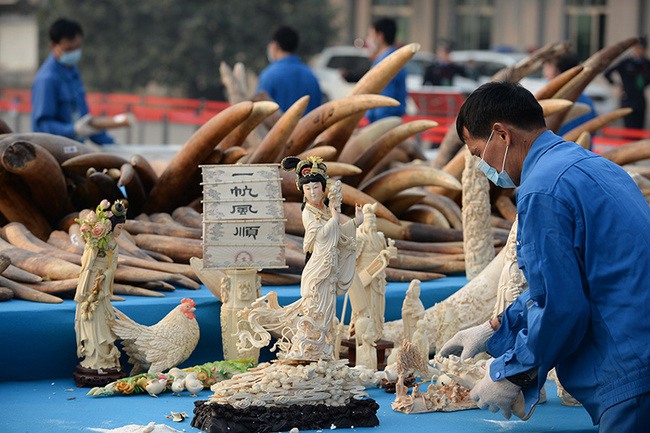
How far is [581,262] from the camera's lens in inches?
139

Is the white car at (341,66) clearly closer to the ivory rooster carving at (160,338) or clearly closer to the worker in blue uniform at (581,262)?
the ivory rooster carving at (160,338)

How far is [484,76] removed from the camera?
20.9 meters

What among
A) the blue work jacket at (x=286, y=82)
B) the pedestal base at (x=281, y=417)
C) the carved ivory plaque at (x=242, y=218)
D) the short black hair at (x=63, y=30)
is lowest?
the pedestal base at (x=281, y=417)

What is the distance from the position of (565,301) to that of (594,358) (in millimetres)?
Answer: 259

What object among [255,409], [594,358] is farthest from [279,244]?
[594,358]

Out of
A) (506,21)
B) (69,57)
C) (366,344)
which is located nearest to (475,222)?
(366,344)

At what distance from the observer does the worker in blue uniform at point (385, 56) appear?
925 cm

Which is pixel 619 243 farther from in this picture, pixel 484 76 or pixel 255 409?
pixel 484 76

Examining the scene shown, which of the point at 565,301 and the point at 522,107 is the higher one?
the point at 522,107

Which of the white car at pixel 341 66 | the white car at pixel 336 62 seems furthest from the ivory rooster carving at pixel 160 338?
the white car at pixel 336 62

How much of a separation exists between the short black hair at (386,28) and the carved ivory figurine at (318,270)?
4926mm

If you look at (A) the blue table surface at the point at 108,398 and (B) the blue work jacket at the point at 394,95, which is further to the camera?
(B) the blue work jacket at the point at 394,95

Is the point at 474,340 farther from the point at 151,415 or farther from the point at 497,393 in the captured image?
the point at 151,415

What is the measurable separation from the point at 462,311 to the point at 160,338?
1398 millimetres
